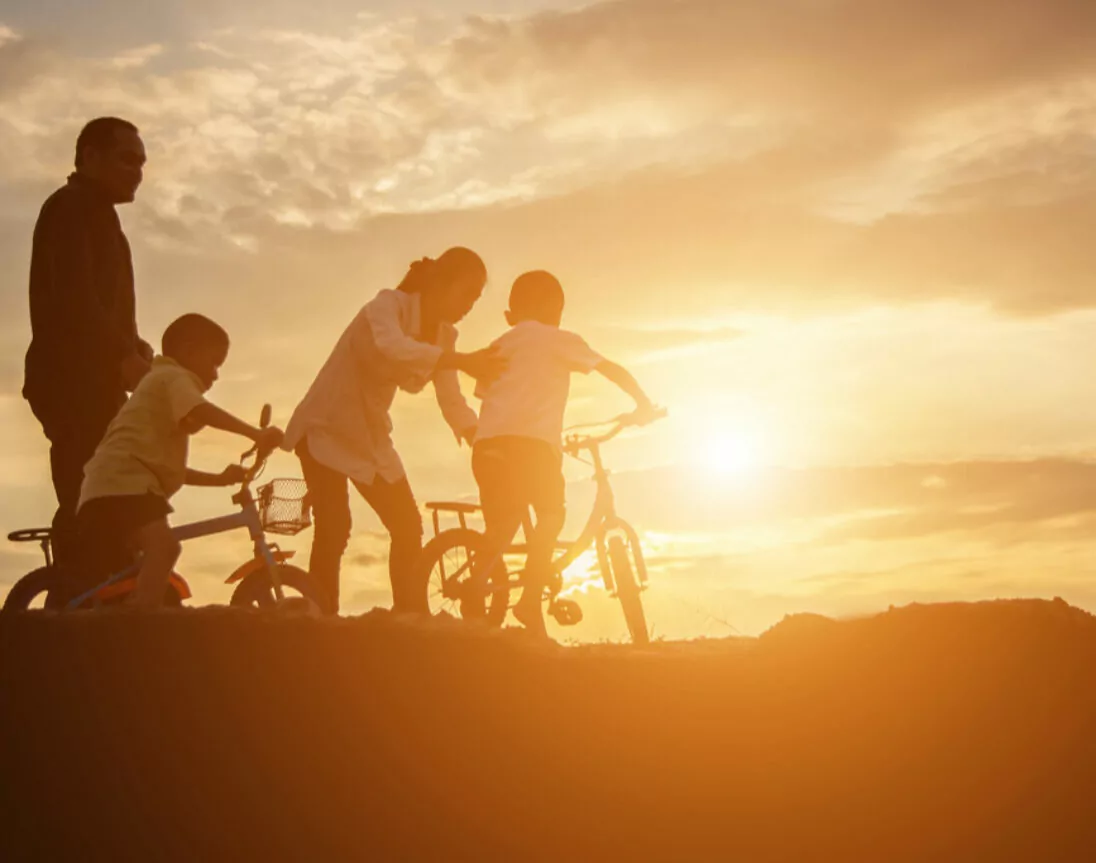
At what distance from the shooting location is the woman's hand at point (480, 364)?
659cm

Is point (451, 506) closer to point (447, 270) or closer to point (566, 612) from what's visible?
point (566, 612)

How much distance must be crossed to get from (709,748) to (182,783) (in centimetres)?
172

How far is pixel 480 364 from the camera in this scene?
6.59m

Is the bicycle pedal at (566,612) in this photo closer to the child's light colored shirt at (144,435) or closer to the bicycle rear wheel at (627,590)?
the bicycle rear wheel at (627,590)

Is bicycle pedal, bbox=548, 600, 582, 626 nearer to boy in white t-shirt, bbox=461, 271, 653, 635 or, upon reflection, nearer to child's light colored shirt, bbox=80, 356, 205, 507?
boy in white t-shirt, bbox=461, 271, 653, 635

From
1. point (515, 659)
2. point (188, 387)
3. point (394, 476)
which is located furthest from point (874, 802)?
point (188, 387)

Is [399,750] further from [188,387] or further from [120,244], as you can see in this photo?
[120,244]

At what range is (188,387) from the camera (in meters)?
6.23

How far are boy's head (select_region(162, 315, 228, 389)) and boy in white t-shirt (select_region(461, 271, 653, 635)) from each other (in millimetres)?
1347

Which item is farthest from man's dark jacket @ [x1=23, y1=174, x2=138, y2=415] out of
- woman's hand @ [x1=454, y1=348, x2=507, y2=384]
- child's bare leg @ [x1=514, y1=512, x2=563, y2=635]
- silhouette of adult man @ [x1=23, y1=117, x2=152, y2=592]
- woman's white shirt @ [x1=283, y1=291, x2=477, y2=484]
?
child's bare leg @ [x1=514, y1=512, x2=563, y2=635]

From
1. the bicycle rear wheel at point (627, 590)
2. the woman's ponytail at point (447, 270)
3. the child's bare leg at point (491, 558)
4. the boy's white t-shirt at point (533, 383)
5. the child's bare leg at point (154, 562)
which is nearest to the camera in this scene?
the child's bare leg at point (154, 562)

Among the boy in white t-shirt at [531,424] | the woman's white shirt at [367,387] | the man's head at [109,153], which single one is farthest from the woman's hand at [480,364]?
the man's head at [109,153]

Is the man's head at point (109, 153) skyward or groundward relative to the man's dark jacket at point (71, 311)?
skyward

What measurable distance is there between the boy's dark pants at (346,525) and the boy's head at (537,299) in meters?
1.27
